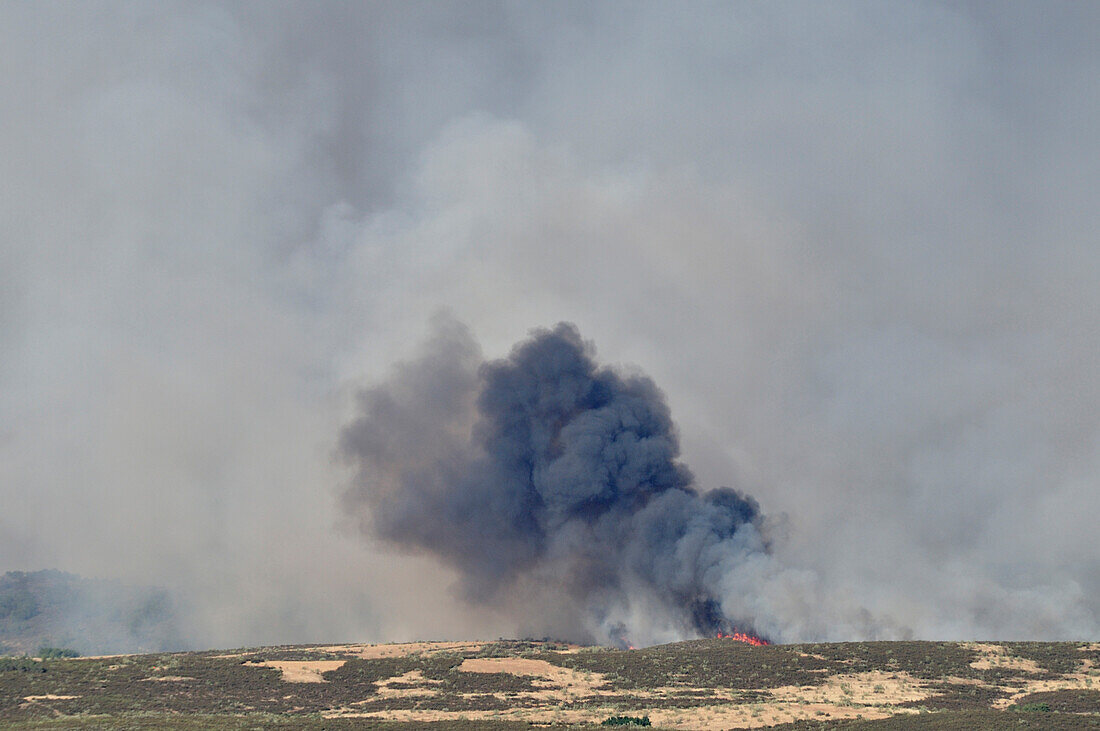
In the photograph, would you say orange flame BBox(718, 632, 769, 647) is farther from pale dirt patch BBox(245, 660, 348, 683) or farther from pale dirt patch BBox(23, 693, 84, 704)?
pale dirt patch BBox(23, 693, 84, 704)

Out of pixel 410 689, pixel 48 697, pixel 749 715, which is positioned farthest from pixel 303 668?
pixel 749 715

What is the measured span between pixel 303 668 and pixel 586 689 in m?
29.1

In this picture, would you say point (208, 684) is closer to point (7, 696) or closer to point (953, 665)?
point (7, 696)

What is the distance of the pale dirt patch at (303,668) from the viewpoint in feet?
295

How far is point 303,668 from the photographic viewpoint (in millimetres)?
94062

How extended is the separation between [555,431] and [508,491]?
43.7 ft

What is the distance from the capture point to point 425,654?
11000cm

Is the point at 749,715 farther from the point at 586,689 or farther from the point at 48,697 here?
the point at 48,697

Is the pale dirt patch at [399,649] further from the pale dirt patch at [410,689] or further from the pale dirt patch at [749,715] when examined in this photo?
the pale dirt patch at [749,715]

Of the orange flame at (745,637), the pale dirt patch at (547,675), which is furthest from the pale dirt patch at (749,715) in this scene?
the orange flame at (745,637)

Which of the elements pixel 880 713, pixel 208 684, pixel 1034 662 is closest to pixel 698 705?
pixel 880 713

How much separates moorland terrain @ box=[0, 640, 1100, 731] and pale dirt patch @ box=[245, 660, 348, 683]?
228 mm

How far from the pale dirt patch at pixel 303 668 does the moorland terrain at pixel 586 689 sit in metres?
0.23

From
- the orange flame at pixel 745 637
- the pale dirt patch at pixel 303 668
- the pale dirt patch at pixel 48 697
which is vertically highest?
the orange flame at pixel 745 637
